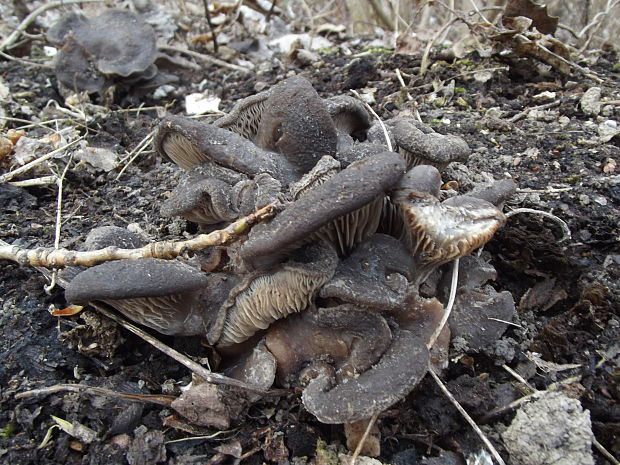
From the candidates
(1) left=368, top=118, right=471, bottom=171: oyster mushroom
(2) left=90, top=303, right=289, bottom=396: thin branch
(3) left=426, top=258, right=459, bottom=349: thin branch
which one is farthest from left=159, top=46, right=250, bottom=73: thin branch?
(3) left=426, top=258, right=459, bottom=349: thin branch

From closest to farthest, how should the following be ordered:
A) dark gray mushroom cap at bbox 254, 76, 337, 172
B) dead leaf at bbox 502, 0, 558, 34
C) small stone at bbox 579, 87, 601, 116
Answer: dark gray mushroom cap at bbox 254, 76, 337, 172 → small stone at bbox 579, 87, 601, 116 → dead leaf at bbox 502, 0, 558, 34

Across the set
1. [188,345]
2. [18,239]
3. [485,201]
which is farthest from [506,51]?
[18,239]

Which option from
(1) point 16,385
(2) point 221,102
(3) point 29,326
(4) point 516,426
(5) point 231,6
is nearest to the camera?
(4) point 516,426

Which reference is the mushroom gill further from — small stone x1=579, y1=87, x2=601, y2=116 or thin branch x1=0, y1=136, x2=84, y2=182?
small stone x1=579, y1=87, x2=601, y2=116

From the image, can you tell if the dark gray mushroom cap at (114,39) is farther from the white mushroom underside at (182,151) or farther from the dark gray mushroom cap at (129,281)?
the dark gray mushroom cap at (129,281)

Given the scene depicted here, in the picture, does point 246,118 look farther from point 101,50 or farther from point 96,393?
point 101,50

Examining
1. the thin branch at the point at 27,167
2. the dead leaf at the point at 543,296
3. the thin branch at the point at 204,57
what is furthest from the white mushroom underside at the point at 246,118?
the thin branch at the point at 204,57

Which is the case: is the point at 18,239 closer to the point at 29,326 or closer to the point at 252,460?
the point at 29,326
